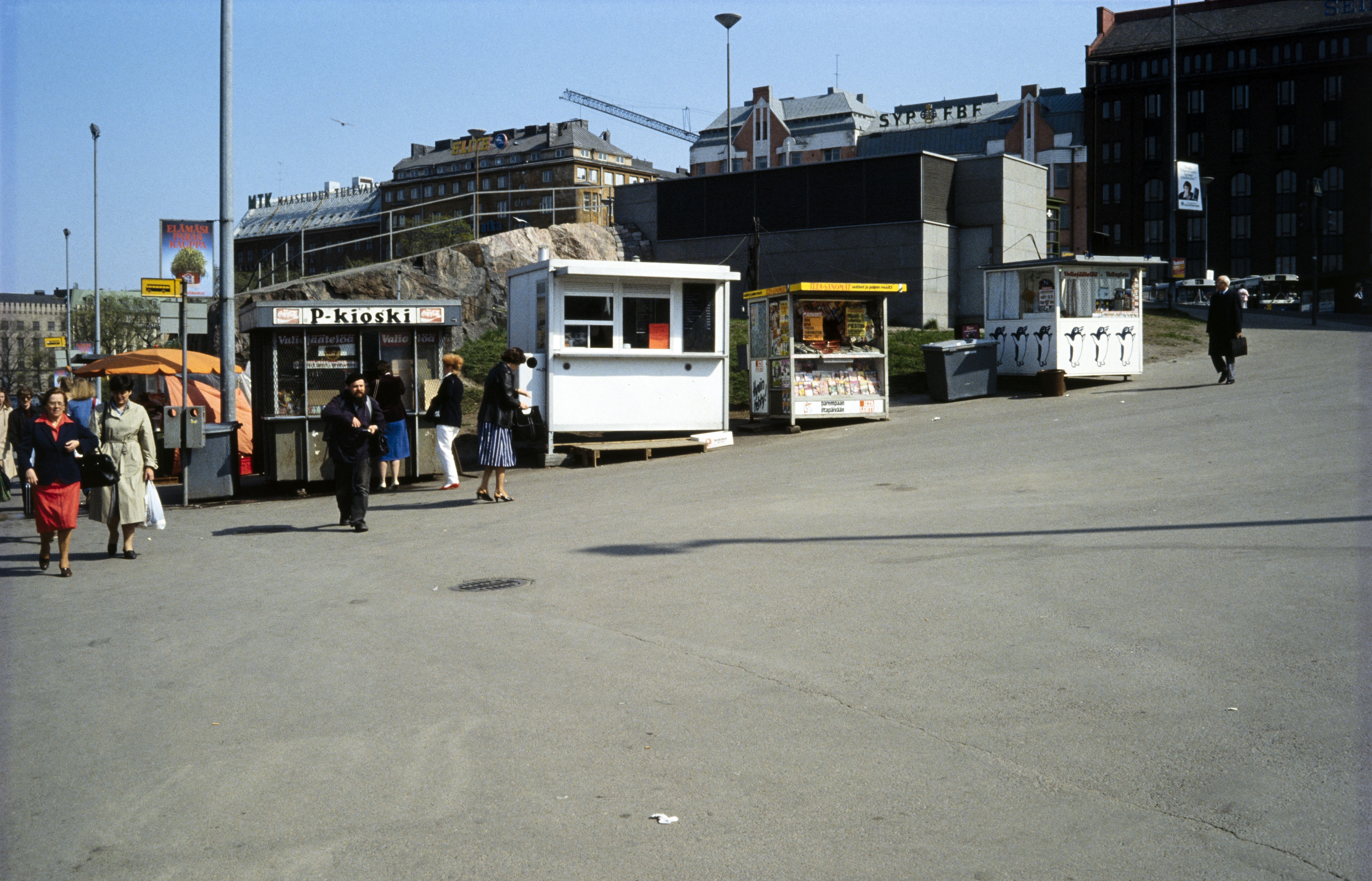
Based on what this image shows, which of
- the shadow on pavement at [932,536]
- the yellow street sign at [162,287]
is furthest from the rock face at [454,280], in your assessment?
the shadow on pavement at [932,536]

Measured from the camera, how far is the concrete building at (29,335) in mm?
68500

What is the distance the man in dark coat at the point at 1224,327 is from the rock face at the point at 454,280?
1499cm

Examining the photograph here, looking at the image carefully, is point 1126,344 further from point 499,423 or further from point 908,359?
point 499,423

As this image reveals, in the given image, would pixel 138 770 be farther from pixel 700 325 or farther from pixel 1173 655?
pixel 700 325

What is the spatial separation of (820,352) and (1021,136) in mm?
90237

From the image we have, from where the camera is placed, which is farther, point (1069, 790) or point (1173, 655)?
point (1173, 655)

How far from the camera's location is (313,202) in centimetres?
14038

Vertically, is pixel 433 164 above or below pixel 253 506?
above

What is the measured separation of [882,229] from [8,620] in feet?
84.7

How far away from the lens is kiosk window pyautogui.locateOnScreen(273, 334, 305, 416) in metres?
16.8

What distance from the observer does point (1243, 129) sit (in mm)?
95188

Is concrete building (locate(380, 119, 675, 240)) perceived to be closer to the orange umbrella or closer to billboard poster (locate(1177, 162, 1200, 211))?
billboard poster (locate(1177, 162, 1200, 211))

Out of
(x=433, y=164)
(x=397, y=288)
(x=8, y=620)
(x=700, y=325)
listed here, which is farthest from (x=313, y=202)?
(x=8, y=620)

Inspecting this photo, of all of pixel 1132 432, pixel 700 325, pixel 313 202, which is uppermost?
pixel 313 202
